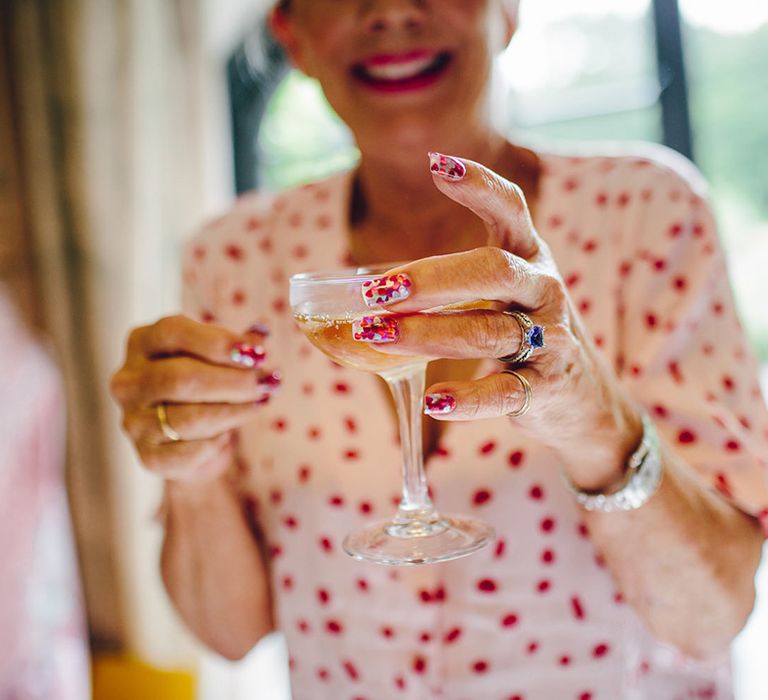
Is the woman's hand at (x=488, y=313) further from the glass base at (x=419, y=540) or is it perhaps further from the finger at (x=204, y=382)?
the finger at (x=204, y=382)

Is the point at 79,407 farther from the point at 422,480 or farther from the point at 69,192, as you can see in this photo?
the point at 422,480

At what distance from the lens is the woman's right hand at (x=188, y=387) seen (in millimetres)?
775

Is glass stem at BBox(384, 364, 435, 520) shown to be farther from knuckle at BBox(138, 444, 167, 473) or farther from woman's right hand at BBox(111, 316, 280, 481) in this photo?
knuckle at BBox(138, 444, 167, 473)

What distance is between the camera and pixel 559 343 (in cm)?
60

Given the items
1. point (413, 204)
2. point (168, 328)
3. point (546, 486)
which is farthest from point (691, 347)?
point (168, 328)

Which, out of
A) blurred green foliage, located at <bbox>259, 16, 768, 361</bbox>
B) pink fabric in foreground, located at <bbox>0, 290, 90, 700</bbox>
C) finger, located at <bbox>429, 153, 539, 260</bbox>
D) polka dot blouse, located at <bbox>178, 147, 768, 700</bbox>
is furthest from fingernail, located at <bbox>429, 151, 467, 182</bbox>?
blurred green foliage, located at <bbox>259, 16, 768, 361</bbox>

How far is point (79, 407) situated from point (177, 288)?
477mm

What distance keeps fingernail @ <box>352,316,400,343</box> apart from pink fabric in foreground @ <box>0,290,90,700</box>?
164 cm

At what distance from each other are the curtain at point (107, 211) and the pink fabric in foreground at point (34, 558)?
0.21 meters

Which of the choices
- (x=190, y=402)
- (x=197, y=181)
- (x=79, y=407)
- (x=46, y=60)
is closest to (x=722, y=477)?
(x=190, y=402)

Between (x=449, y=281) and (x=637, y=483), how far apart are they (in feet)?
1.08

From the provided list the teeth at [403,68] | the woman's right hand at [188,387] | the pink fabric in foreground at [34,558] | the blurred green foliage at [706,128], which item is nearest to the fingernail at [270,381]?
the woman's right hand at [188,387]

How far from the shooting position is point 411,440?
0.70 metres

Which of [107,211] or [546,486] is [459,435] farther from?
[107,211]
